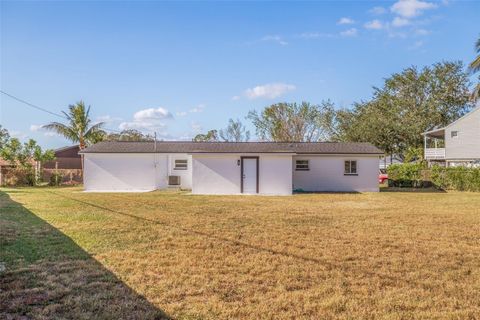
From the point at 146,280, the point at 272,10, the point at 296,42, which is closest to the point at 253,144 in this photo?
the point at 296,42

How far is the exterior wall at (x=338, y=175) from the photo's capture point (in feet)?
79.5

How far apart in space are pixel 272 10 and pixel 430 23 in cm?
744

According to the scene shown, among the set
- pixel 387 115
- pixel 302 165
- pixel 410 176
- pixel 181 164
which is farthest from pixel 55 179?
pixel 387 115

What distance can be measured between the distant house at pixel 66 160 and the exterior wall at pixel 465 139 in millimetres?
35582

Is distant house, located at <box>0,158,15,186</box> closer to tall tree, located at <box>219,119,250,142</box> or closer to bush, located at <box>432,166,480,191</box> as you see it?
bush, located at <box>432,166,480,191</box>

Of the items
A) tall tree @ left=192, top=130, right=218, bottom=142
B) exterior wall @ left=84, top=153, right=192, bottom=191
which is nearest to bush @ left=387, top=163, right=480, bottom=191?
exterior wall @ left=84, top=153, right=192, bottom=191

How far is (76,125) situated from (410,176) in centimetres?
2701

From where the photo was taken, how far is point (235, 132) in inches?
2189

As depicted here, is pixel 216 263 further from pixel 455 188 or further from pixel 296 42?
pixel 455 188

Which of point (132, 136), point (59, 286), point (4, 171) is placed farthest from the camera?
point (132, 136)

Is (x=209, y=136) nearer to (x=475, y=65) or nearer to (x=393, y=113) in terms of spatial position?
(x=393, y=113)

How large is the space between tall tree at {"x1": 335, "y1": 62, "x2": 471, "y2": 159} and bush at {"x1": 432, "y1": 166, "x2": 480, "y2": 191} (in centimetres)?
1812

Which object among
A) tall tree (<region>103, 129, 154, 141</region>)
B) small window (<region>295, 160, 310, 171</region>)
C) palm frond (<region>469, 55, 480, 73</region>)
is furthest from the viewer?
tall tree (<region>103, 129, 154, 141</region>)

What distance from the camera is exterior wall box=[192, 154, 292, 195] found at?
71.1 feet
